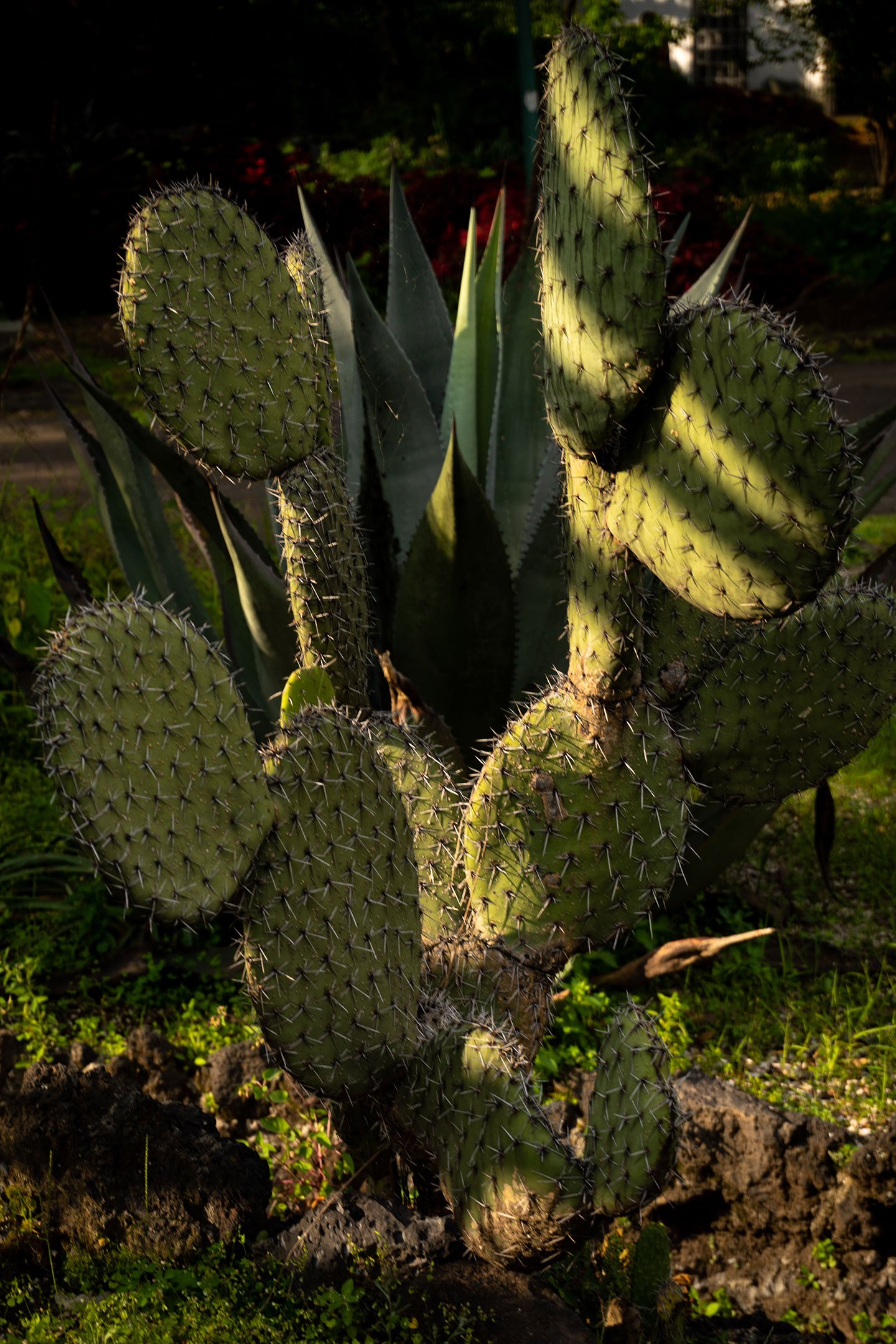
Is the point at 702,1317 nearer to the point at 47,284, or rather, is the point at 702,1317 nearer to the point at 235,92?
the point at 47,284

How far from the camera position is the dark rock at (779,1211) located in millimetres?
1860

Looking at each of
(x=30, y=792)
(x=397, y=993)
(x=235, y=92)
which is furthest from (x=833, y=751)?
(x=235, y=92)

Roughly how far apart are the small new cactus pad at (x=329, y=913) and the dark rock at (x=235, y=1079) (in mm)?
762

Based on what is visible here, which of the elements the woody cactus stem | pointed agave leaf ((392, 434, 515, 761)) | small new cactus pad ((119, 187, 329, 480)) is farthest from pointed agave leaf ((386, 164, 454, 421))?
the woody cactus stem

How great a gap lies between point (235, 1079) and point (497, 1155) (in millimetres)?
945

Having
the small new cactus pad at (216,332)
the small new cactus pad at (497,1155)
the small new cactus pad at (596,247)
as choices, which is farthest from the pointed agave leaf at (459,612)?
the small new cactus pad at (497,1155)

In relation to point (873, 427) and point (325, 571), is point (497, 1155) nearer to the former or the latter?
point (325, 571)

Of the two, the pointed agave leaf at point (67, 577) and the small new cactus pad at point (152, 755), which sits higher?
the small new cactus pad at point (152, 755)

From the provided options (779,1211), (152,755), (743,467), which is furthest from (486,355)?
(779,1211)

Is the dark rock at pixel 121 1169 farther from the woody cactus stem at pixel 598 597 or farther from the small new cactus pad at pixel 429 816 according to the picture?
the woody cactus stem at pixel 598 597

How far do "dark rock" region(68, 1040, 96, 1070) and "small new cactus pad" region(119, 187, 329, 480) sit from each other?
1252mm

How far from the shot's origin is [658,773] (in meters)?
1.77

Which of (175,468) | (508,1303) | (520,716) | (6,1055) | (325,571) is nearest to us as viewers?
(508,1303)

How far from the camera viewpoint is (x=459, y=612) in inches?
102
